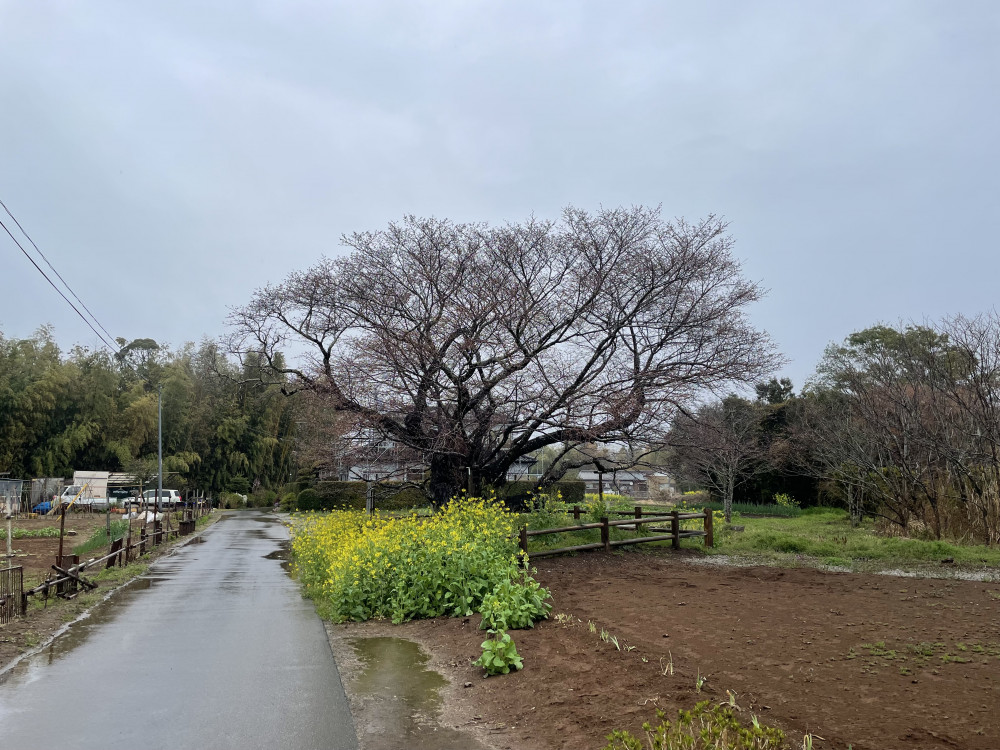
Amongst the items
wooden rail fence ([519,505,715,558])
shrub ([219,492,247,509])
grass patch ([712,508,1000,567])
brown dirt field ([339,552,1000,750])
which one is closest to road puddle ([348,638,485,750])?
brown dirt field ([339,552,1000,750])

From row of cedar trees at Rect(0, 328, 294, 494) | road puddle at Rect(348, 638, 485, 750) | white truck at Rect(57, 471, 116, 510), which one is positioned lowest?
road puddle at Rect(348, 638, 485, 750)

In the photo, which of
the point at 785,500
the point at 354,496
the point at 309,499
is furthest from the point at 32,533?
the point at 785,500

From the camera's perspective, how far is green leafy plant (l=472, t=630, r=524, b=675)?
23.0ft

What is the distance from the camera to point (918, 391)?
19.1 metres

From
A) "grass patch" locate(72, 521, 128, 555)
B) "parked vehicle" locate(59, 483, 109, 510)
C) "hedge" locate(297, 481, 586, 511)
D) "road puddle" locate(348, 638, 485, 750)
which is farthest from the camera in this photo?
"parked vehicle" locate(59, 483, 109, 510)

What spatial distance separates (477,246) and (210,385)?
5115cm

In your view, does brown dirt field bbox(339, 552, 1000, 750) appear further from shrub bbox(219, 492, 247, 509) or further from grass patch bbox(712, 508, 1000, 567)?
shrub bbox(219, 492, 247, 509)

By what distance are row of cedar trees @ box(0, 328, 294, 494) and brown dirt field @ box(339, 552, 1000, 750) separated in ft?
125

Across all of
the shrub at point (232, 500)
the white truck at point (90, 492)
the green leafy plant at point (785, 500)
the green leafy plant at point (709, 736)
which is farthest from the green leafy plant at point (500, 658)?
the shrub at point (232, 500)

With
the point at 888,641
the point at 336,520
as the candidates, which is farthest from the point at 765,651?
the point at 336,520

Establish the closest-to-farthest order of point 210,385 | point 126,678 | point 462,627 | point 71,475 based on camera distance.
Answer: point 126,678
point 462,627
point 71,475
point 210,385

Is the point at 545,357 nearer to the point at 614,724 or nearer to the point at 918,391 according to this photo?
the point at 918,391

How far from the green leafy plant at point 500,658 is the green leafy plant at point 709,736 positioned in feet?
8.53

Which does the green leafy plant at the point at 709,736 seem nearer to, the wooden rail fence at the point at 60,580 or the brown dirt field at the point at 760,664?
the brown dirt field at the point at 760,664
